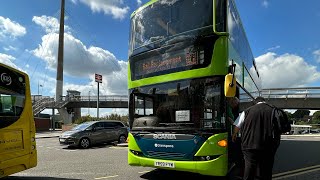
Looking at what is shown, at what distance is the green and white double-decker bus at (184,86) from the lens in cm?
721

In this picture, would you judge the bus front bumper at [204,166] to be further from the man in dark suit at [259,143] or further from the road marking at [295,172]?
the road marking at [295,172]

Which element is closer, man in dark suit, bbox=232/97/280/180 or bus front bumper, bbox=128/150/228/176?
man in dark suit, bbox=232/97/280/180

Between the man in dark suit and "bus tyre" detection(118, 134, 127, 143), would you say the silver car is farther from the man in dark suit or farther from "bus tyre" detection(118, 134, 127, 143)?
the man in dark suit

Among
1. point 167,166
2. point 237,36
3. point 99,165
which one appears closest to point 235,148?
point 167,166

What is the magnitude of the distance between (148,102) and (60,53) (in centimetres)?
5562

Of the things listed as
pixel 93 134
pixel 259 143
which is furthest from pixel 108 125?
pixel 259 143

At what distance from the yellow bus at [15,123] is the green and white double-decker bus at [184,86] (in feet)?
8.31

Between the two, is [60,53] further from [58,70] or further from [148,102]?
[148,102]

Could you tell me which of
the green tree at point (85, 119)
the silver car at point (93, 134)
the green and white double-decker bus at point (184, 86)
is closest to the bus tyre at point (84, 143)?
the silver car at point (93, 134)

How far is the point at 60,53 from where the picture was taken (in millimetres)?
60375

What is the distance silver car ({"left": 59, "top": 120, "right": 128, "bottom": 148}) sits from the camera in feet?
60.8

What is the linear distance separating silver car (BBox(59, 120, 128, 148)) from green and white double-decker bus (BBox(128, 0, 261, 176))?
10878mm

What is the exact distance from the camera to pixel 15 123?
7625 mm

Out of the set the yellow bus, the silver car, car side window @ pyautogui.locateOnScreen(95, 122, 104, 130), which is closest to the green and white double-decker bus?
the yellow bus
